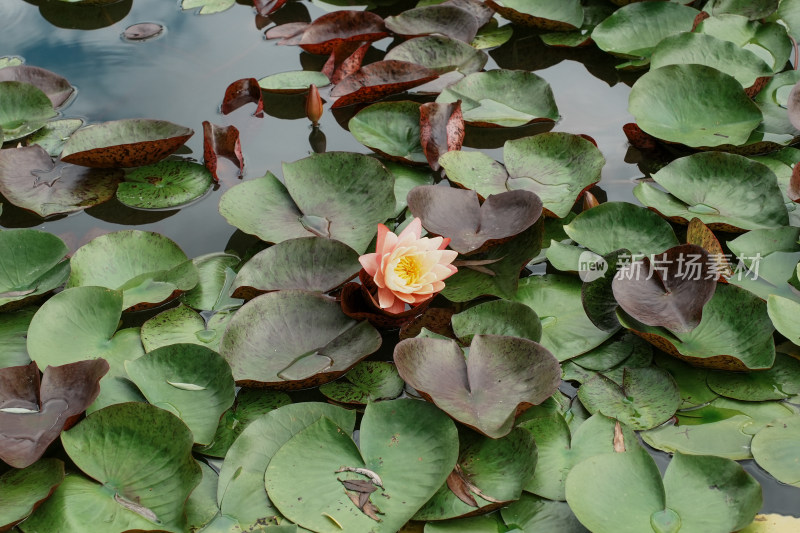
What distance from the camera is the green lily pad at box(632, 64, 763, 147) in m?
2.11

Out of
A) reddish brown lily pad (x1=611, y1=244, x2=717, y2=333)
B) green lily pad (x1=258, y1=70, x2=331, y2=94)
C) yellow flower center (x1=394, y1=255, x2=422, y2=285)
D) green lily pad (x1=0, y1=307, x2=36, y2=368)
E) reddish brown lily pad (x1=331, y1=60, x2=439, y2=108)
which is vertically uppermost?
reddish brown lily pad (x1=331, y1=60, x2=439, y2=108)

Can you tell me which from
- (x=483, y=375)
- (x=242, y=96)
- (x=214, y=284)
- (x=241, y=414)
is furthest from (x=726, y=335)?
(x=242, y=96)

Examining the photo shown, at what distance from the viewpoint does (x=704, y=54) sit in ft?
7.63

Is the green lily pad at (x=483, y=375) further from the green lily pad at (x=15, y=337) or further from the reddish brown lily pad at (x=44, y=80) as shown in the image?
the reddish brown lily pad at (x=44, y=80)

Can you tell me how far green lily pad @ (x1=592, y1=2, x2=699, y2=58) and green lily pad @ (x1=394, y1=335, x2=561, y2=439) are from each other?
1423 millimetres

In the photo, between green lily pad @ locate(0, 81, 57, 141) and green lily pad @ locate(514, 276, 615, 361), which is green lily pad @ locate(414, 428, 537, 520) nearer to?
green lily pad @ locate(514, 276, 615, 361)

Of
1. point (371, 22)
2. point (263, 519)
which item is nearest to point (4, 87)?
point (371, 22)

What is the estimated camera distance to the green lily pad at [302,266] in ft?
5.45

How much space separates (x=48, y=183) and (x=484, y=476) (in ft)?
→ 4.67

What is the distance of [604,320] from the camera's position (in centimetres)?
164

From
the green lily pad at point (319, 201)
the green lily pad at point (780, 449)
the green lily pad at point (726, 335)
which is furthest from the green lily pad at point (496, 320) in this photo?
the green lily pad at point (780, 449)

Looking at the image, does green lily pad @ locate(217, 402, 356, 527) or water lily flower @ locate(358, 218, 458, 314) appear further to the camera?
water lily flower @ locate(358, 218, 458, 314)

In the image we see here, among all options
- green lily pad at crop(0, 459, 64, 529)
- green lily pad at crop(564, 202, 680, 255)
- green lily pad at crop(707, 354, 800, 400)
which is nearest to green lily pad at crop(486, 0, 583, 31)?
green lily pad at crop(564, 202, 680, 255)

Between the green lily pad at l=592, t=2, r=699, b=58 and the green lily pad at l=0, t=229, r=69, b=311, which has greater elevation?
the green lily pad at l=592, t=2, r=699, b=58
